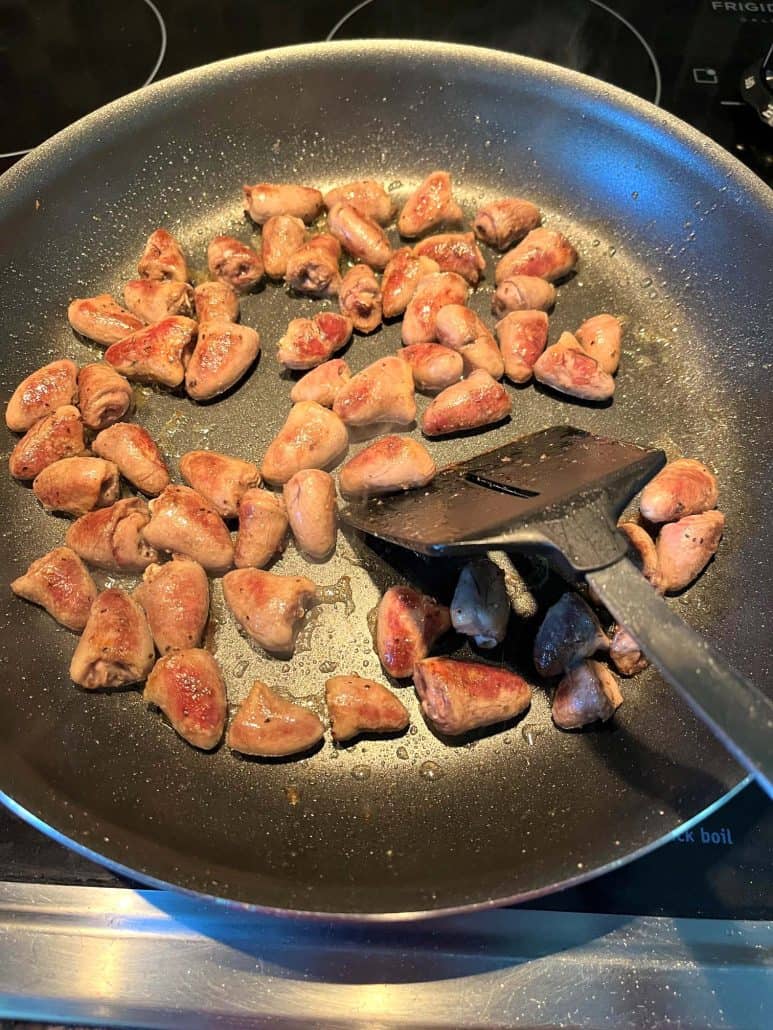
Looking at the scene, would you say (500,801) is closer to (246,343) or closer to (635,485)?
(635,485)

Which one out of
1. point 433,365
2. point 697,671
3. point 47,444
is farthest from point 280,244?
point 697,671

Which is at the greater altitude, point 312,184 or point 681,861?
point 312,184

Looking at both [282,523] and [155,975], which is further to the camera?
[282,523]

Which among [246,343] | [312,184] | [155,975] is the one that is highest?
[312,184]

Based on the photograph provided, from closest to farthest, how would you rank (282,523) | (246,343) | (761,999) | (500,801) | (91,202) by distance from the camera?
(761,999)
(500,801)
(282,523)
(246,343)
(91,202)

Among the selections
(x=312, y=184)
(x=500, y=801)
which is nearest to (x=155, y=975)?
(x=500, y=801)

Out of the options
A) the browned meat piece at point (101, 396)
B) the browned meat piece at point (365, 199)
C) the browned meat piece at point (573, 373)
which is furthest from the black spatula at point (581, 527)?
the browned meat piece at point (365, 199)

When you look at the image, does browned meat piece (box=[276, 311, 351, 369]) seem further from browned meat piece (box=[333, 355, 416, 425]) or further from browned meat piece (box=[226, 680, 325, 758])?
browned meat piece (box=[226, 680, 325, 758])
